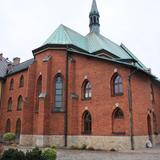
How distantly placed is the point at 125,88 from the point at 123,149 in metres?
4.81

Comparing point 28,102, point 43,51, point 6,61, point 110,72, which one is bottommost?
point 28,102

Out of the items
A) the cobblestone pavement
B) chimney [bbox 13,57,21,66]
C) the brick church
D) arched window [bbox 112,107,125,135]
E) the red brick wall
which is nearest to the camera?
the cobblestone pavement

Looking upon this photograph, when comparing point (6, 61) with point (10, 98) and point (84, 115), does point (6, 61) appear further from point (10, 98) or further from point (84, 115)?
point (84, 115)

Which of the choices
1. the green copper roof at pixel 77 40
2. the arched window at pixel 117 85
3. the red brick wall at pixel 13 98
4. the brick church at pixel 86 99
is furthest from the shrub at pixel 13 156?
the red brick wall at pixel 13 98

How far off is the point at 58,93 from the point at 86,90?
3041 millimetres

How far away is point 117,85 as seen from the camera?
19328mm

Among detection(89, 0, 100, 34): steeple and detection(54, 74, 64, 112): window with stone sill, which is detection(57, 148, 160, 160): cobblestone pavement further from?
detection(89, 0, 100, 34): steeple

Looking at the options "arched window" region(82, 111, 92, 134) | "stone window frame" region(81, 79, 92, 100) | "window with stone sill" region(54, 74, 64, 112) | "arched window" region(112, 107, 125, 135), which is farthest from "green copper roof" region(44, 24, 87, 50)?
"arched window" region(112, 107, 125, 135)

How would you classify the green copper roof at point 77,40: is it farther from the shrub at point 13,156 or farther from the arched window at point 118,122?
the shrub at point 13,156

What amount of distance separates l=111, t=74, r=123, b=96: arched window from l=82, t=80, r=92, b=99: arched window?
2539 millimetres

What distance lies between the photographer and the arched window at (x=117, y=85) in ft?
62.6

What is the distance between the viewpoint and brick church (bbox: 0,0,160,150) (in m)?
18.5

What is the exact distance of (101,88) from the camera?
65.8ft

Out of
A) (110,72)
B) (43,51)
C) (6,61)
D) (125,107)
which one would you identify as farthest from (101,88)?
(6,61)
